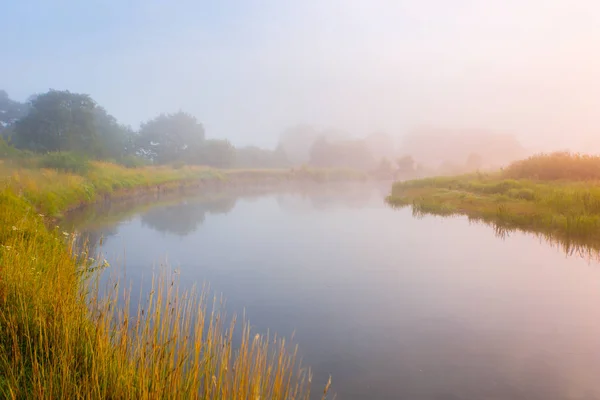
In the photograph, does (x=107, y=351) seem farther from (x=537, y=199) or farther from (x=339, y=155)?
(x=339, y=155)

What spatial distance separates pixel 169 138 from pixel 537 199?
54.5 metres

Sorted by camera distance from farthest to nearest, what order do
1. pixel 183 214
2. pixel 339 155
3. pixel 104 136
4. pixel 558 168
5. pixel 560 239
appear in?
pixel 339 155 < pixel 104 136 < pixel 558 168 < pixel 183 214 < pixel 560 239

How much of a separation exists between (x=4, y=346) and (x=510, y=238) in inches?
497

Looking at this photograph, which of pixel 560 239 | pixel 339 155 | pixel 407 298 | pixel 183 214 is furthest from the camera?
pixel 339 155

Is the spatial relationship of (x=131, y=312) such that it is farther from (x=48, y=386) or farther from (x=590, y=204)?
(x=590, y=204)

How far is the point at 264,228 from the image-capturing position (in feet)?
52.6

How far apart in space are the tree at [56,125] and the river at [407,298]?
2306 centimetres

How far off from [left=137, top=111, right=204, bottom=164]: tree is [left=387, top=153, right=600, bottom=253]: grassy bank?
4072 centimetres

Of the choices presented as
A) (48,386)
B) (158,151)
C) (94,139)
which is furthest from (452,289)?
(158,151)

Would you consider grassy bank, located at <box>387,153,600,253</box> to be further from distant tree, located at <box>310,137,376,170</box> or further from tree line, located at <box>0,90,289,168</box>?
distant tree, located at <box>310,137,376,170</box>

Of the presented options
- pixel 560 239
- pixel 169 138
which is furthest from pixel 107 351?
pixel 169 138

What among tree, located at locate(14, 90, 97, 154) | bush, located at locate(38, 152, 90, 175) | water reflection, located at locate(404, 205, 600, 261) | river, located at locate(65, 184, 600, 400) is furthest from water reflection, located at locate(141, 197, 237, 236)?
tree, located at locate(14, 90, 97, 154)

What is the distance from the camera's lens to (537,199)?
16.6 meters

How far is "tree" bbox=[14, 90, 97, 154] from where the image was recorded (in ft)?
114
